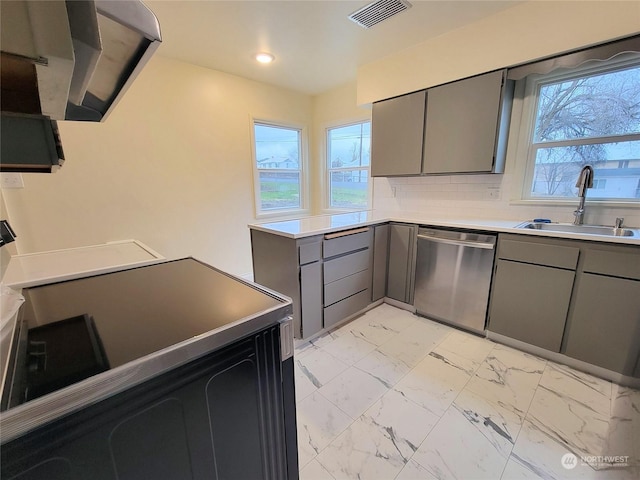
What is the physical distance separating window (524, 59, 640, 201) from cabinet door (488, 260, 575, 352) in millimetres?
826

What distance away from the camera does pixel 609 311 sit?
172 cm

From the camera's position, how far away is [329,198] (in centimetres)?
423

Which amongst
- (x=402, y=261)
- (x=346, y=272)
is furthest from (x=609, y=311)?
(x=346, y=272)

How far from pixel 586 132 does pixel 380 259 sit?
6.33 feet

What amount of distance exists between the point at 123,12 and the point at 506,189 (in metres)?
2.90

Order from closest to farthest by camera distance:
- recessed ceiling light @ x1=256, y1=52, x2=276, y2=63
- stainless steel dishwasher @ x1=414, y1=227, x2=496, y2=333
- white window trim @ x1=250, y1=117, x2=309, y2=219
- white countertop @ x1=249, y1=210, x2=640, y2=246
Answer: white countertop @ x1=249, y1=210, x2=640, y2=246 < stainless steel dishwasher @ x1=414, y1=227, x2=496, y2=333 < recessed ceiling light @ x1=256, y1=52, x2=276, y2=63 < white window trim @ x1=250, y1=117, x2=309, y2=219

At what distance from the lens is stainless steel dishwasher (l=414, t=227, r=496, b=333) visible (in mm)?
2203

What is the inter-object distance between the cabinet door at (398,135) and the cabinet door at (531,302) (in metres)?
1.28

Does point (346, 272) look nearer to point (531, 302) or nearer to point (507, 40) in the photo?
point (531, 302)

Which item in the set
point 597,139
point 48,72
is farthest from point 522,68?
point 48,72

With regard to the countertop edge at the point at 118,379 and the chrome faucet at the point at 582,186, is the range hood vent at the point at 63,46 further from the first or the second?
the chrome faucet at the point at 582,186

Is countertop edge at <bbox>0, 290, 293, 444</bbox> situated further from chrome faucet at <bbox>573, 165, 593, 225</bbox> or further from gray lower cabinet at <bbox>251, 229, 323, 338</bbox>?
Answer: chrome faucet at <bbox>573, 165, 593, 225</bbox>

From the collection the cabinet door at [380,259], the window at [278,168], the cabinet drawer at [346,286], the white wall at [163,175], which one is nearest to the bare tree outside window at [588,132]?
the cabinet door at [380,259]
